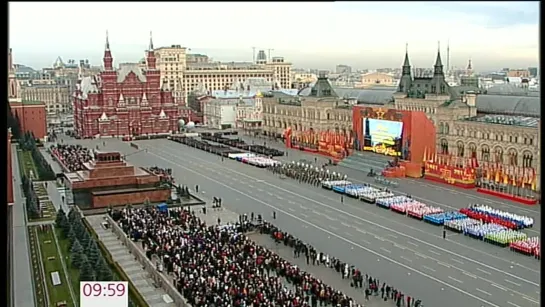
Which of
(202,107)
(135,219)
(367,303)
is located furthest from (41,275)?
(202,107)

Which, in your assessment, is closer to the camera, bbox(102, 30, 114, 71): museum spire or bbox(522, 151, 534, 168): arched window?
bbox(522, 151, 534, 168): arched window

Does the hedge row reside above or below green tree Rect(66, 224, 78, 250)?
below

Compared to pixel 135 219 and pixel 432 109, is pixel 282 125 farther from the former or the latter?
pixel 135 219

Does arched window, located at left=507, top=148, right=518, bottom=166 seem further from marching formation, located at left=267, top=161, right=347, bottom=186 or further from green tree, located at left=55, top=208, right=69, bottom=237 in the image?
green tree, located at left=55, top=208, right=69, bottom=237

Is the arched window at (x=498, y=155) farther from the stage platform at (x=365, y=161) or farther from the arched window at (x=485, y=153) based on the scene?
the stage platform at (x=365, y=161)

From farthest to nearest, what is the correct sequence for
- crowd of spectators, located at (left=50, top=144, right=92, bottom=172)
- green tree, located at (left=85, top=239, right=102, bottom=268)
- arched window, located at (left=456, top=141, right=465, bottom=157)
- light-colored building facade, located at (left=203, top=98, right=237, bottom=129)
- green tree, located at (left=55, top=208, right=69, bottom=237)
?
light-colored building facade, located at (left=203, top=98, right=237, bottom=129) < arched window, located at (left=456, top=141, right=465, bottom=157) < crowd of spectators, located at (left=50, top=144, right=92, bottom=172) < green tree, located at (left=55, top=208, right=69, bottom=237) < green tree, located at (left=85, top=239, right=102, bottom=268)

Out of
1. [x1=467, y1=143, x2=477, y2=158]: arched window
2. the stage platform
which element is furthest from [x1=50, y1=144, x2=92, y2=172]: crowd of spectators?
[x1=467, y1=143, x2=477, y2=158]: arched window

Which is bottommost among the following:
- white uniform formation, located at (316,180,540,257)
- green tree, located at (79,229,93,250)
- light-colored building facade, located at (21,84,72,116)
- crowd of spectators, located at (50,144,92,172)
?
white uniform formation, located at (316,180,540,257)

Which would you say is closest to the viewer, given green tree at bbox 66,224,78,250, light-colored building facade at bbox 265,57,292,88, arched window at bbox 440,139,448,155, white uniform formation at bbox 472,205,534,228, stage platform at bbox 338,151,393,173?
green tree at bbox 66,224,78,250
